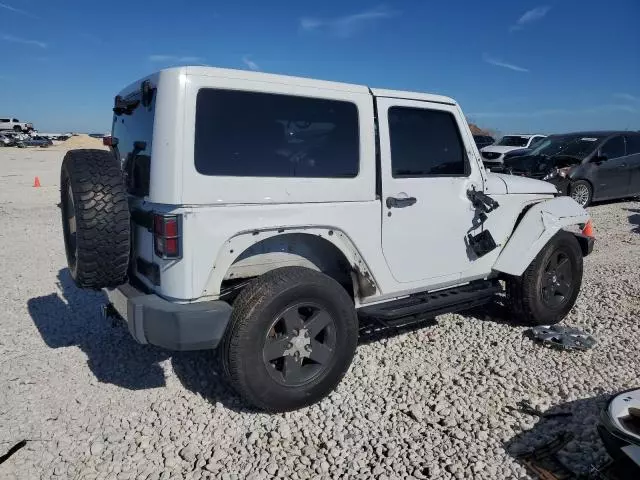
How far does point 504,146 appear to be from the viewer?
18.2m

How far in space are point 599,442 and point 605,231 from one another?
7537mm

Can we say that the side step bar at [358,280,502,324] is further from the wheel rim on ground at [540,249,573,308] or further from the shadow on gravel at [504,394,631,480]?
the shadow on gravel at [504,394,631,480]

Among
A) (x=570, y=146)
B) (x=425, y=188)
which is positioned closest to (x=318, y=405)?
(x=425, y=188)

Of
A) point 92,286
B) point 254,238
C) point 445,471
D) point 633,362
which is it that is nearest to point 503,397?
point 445,471

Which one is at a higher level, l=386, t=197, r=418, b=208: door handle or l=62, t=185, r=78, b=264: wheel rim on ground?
l=386, t=197, r=418, b=208: door handle

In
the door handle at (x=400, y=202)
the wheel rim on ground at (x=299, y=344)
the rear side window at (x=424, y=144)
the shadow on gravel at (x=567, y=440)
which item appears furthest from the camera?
the rear side window at (x=424, y=144)

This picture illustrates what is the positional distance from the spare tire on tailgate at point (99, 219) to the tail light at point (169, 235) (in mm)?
312

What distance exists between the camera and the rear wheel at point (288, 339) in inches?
116

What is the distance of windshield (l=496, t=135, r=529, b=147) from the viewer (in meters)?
18.4

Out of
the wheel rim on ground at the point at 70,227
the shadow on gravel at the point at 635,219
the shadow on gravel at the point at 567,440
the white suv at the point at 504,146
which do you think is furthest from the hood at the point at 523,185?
the white suv at the point at 504,146

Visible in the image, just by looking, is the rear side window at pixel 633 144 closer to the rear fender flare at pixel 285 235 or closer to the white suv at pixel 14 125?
the rear fender flare at pixel 285 235

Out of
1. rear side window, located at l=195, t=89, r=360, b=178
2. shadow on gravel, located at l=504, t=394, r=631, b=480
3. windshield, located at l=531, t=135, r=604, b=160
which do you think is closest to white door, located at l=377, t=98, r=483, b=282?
rear side window, located at l=195, t=89, r=360, b=178

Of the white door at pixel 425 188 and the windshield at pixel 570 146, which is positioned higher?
the windshield at pixel 570 146

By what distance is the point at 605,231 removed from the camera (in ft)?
30.3
